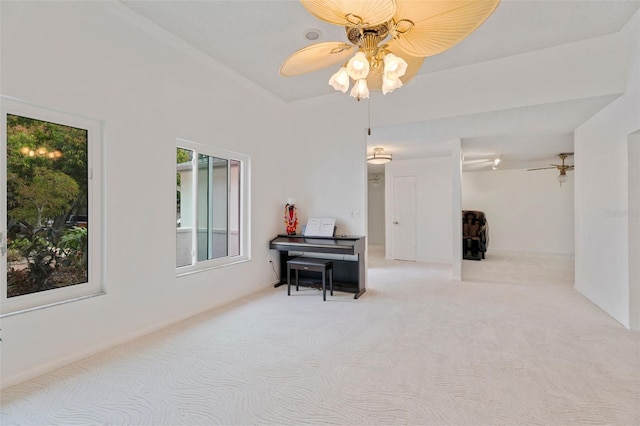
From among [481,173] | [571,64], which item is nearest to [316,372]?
[571,64]

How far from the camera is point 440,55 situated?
3496 mm

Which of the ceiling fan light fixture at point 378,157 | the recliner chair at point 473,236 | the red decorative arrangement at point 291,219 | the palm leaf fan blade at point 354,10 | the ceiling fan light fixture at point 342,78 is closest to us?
the palm leaf fan blade at point 354,10

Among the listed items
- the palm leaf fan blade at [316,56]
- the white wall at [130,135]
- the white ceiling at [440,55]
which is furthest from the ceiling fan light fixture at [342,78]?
the white wall at [130,135]

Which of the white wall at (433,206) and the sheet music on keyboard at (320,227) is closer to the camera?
the sheet music on keyboard at (320,227)

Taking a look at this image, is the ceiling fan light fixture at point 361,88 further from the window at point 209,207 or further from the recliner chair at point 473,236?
the recliner chair at point 473,236

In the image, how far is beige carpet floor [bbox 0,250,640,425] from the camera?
6.03ft

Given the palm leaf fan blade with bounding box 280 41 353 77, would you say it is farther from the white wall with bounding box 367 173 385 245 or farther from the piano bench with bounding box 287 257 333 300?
the white wall with bounding box 367 173 385 245

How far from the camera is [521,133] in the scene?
4484 mm

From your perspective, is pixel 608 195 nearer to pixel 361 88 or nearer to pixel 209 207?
pixel 361 88

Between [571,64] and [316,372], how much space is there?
4020mm

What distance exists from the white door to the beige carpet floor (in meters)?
3.82

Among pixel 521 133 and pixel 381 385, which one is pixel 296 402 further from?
pixel 521 133

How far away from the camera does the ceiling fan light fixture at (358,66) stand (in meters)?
1.66

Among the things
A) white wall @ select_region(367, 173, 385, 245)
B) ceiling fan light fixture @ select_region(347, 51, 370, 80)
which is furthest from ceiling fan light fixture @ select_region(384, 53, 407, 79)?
white wall @ select_region(367, 173, 385, 245)
